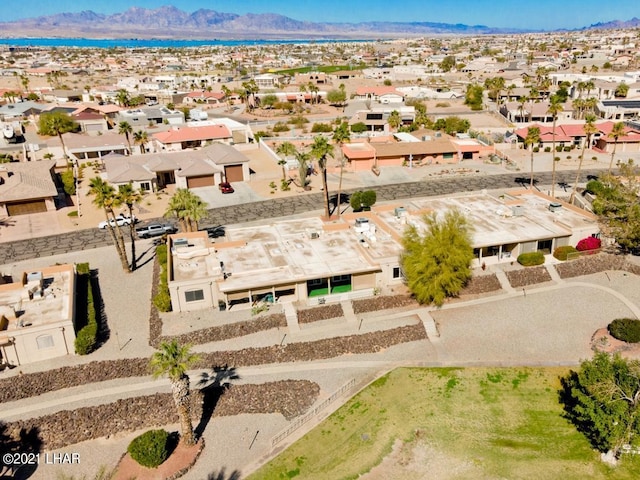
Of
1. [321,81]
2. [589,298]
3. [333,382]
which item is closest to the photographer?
[333,382]

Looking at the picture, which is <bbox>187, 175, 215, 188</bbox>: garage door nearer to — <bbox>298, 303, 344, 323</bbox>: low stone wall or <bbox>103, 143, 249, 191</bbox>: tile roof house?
<bbox>103, 143, 249, 191</bbox>: tile roof house

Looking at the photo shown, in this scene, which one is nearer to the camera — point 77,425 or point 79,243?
point 77,425

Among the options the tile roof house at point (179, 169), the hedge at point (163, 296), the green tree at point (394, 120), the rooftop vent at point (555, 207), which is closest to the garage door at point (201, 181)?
the tile roof house at point (179, 169)

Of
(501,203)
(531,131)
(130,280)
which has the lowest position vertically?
(130,280)

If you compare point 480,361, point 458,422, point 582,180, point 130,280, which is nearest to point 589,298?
point 480,361

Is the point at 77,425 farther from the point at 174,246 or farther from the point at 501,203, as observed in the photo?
the point at 501,203

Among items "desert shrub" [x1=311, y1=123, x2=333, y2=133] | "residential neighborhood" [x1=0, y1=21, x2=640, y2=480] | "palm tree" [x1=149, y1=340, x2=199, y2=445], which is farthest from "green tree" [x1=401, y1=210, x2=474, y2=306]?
"desert shrub" [x1=311, y1=123, x2=333, y2=133]

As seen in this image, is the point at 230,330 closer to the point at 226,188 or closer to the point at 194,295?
the point at 194,295
